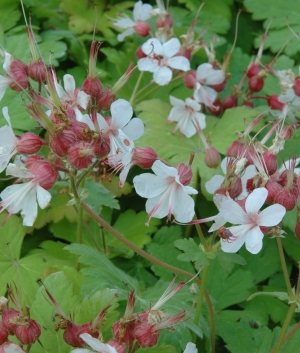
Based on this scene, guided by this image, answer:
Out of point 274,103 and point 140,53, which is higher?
point 140,53

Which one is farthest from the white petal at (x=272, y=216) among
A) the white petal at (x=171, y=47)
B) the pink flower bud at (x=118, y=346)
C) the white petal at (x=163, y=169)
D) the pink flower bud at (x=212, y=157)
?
the white petal at (x=171, y=47)

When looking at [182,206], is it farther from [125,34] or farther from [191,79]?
[125,34]

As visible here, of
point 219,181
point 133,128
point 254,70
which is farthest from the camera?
point 254,70

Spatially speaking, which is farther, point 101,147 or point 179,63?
point 179,63

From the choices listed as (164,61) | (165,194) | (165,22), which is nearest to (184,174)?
(165,194)

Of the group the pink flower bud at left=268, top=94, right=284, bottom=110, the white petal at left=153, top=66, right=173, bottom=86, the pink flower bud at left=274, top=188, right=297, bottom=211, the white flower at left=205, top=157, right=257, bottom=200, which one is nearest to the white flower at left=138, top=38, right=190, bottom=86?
the white petal at left=153, top=66, right=173, bottom=86

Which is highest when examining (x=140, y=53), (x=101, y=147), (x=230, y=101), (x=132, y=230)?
(x=101, y=147)
